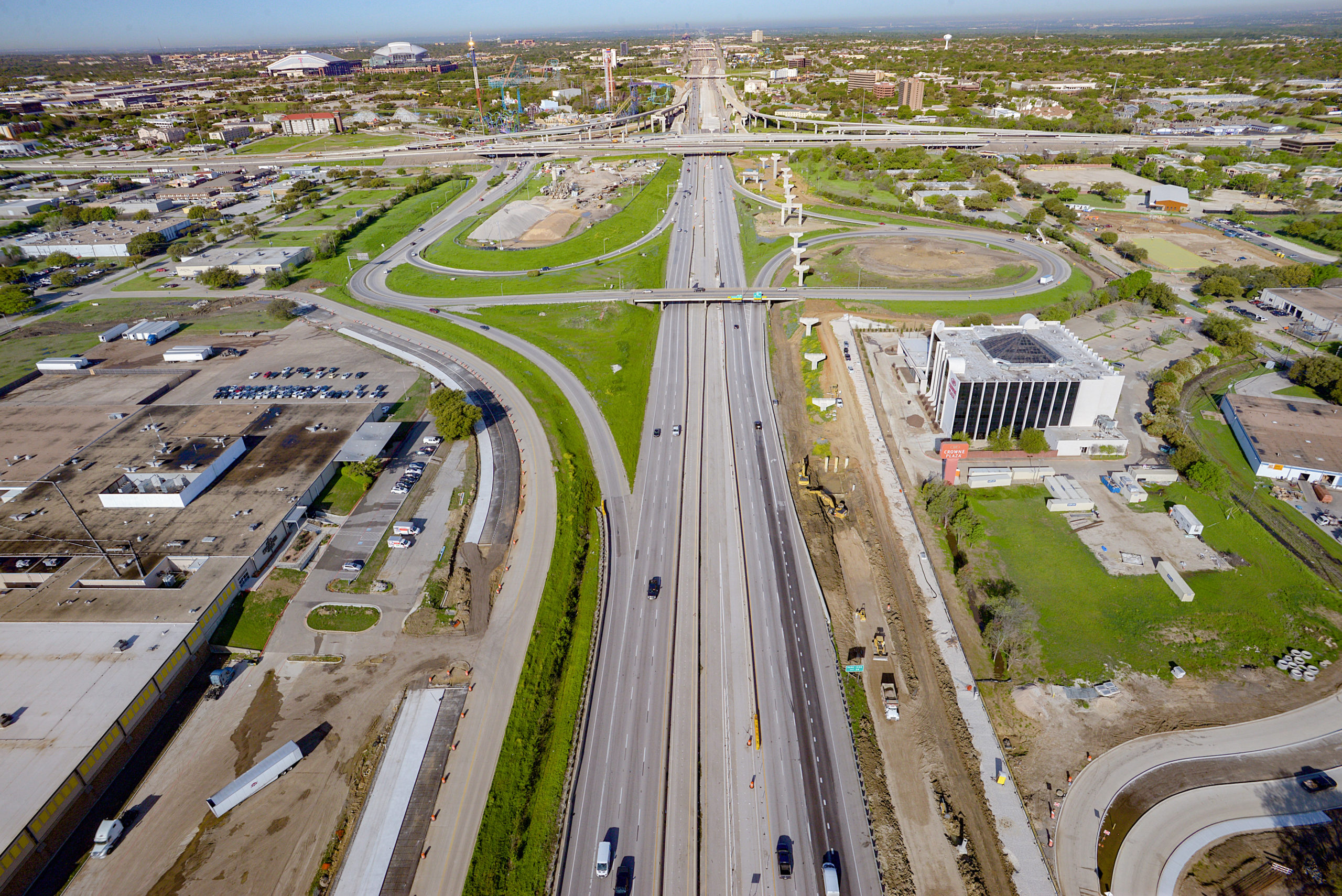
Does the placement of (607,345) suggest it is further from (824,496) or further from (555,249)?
(555,249)

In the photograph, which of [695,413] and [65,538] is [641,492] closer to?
[695,413]

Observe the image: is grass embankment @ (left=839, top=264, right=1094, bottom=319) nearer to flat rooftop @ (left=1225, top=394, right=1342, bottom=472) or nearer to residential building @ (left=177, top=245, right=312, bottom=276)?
flat rooftop @ (left=1225, top=394, right=1342, bottom=472)

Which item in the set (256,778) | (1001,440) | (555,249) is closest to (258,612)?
(256,778)

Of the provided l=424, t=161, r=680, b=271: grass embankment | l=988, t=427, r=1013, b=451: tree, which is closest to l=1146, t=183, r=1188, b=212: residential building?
l=424, t=161, r=680, b=271: grass embankment

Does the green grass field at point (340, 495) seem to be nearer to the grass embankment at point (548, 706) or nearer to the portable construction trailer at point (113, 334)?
the grass embankment at point (548, 706)

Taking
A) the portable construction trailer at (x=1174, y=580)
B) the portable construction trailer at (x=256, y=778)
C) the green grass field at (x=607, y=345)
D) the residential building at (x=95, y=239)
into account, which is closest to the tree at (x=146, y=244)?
the residential building at (x=95, y=239)

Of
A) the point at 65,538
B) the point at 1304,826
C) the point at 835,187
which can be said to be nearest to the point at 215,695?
the point at 65,538
